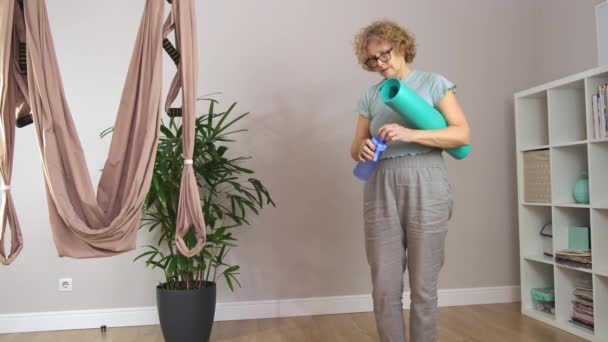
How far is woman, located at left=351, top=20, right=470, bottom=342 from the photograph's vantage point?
179cm

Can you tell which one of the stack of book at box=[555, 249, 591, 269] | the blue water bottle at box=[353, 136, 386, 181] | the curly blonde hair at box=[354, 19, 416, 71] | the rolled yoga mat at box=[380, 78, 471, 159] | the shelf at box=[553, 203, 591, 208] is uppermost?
the curly blonde hair at box=[354, 19, 416, 71]

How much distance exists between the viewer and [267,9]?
10.6 feet

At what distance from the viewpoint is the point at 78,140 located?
164 cm

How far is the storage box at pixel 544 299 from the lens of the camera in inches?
116

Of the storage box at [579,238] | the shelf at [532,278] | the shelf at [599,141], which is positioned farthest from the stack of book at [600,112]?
the shelf at [532,278]

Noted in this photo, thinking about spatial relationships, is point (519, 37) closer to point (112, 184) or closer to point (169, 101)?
point (169, 101)

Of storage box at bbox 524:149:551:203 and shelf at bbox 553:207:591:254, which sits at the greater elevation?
storage box at bbox 524:149:551:203

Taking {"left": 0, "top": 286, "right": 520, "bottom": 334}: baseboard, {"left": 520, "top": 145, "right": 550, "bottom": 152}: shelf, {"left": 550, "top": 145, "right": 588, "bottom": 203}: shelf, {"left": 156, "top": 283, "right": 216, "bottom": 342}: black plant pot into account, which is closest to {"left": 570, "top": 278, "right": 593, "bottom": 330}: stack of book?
{"left": 550, "top": 145, "right": 588, "bottom": 203}: shelf

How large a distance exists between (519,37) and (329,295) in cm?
218

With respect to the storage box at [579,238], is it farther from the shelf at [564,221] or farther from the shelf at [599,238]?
the shelf at [599,238]

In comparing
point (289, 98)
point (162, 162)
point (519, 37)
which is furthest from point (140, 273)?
point (519, 37)

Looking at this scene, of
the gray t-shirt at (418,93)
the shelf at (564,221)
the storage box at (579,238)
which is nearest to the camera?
the gray t-shirt at (418,93)

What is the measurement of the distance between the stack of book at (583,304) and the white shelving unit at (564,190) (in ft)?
0.11

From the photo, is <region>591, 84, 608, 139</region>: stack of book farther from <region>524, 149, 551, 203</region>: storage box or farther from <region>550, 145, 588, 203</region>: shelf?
<region>524, 149, 551, 203</region>: storage box
